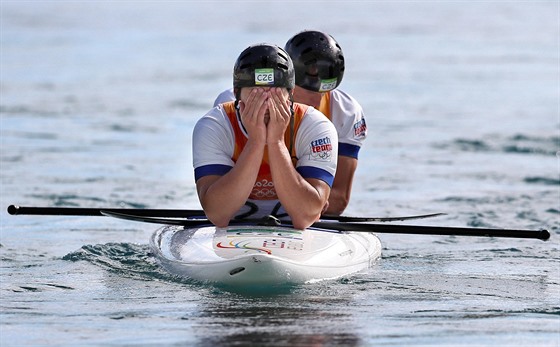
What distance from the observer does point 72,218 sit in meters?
10.8

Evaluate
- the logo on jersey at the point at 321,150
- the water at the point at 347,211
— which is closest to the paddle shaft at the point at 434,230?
the water at the point at 347,211

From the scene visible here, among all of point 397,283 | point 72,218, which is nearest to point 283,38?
point 72,218

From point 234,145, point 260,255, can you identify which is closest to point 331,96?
point 234,145

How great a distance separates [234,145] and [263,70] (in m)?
0.54

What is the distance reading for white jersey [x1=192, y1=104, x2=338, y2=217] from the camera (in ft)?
24.1

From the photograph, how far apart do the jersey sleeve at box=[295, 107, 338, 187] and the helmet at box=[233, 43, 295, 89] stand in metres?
0.30

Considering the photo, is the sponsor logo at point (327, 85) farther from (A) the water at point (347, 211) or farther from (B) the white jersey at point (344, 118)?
(A) the water at point (347, 211)

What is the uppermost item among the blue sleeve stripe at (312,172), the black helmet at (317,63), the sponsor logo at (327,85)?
the black helmet at (317,63)

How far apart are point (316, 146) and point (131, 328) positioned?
1637mm

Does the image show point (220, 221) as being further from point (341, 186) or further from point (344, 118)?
point (344, 118)

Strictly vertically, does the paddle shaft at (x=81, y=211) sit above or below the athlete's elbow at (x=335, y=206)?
below

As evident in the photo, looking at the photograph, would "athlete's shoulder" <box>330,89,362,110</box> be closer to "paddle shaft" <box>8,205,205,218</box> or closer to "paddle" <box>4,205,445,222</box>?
"paddle" <box>4,205,445,222</box>

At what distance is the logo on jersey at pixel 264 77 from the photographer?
7.11 metres

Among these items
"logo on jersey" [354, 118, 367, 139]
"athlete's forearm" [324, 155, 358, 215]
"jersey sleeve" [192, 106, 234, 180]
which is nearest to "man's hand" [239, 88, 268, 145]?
"jersey sleeve" [192, 106, 234, 180]
